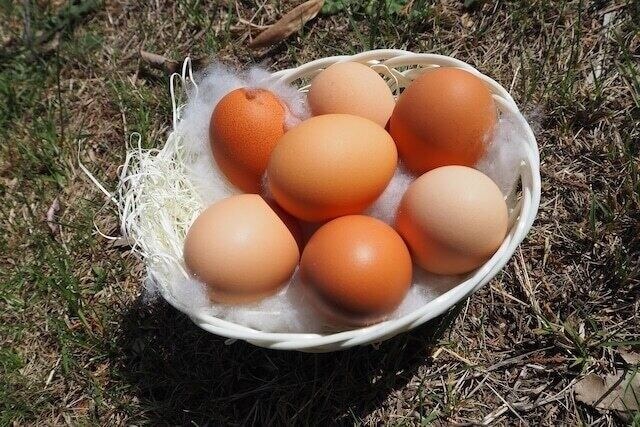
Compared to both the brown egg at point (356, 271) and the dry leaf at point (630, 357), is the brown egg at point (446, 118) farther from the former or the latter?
the dry leaf at point (630, 357)

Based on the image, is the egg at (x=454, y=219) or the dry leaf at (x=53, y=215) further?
the dry leaf at (x=53, y=215)

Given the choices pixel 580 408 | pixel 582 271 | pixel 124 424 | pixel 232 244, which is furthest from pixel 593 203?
pixel 124 424

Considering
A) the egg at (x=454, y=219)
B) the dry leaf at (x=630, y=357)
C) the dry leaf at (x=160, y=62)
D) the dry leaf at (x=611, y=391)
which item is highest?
the egg at (x=454, y=219)

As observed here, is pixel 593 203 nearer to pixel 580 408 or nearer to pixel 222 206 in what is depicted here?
pixel 580 408

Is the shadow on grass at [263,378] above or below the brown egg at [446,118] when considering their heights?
below

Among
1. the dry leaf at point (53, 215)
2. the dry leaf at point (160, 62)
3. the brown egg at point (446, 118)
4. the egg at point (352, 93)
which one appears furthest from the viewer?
the dry leaf at point (160, 62)

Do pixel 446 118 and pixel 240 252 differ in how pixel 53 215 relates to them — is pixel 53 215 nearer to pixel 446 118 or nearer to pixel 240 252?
pixel 240 252

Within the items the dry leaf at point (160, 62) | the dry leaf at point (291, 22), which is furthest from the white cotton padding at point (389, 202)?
the dry leaf at point (160, 62)
